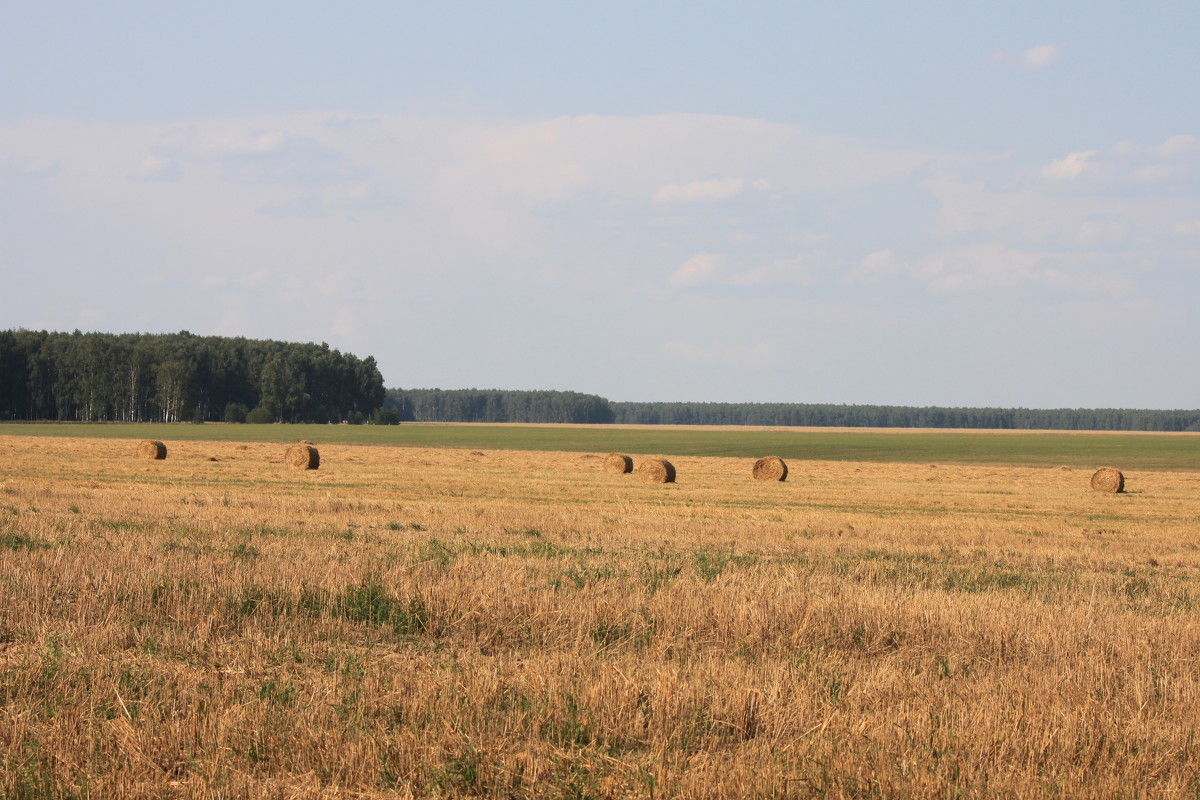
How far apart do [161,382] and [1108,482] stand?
128 meters

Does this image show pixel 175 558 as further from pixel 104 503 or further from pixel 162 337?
pixel 162 337

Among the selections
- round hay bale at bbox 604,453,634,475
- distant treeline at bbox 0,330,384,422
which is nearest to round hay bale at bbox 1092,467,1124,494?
round hay bale at bbox 604,453,634,475

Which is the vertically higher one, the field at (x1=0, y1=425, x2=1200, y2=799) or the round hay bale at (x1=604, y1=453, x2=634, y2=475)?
the field at (x1=0, y1=425, x2=1200, y2=799)

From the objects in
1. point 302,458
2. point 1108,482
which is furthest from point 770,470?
point 302,458

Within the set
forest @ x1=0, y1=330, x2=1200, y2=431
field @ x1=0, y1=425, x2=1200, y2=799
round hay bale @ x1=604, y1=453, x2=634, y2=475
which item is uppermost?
forest @ x1=0, y1=330, x2=1200, y2=431

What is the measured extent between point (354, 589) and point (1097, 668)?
6.47 m

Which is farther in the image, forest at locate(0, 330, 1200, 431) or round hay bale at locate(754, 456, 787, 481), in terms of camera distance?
forest at locate(0, 330, 1200, 431)

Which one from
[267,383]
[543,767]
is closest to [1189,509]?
[543,767]

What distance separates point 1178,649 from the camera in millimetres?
8758

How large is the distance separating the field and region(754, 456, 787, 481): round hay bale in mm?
24450

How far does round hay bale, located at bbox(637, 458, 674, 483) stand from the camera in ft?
130

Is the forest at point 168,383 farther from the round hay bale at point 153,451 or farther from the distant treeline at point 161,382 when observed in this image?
the round hay bale at point 153,451

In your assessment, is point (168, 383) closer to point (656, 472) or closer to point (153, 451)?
point (153, 451)

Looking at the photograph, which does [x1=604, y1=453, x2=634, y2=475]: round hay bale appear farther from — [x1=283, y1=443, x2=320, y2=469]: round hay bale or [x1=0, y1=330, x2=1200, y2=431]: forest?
[x1=0, y1=330, x2=1200, y2=431]: forest
